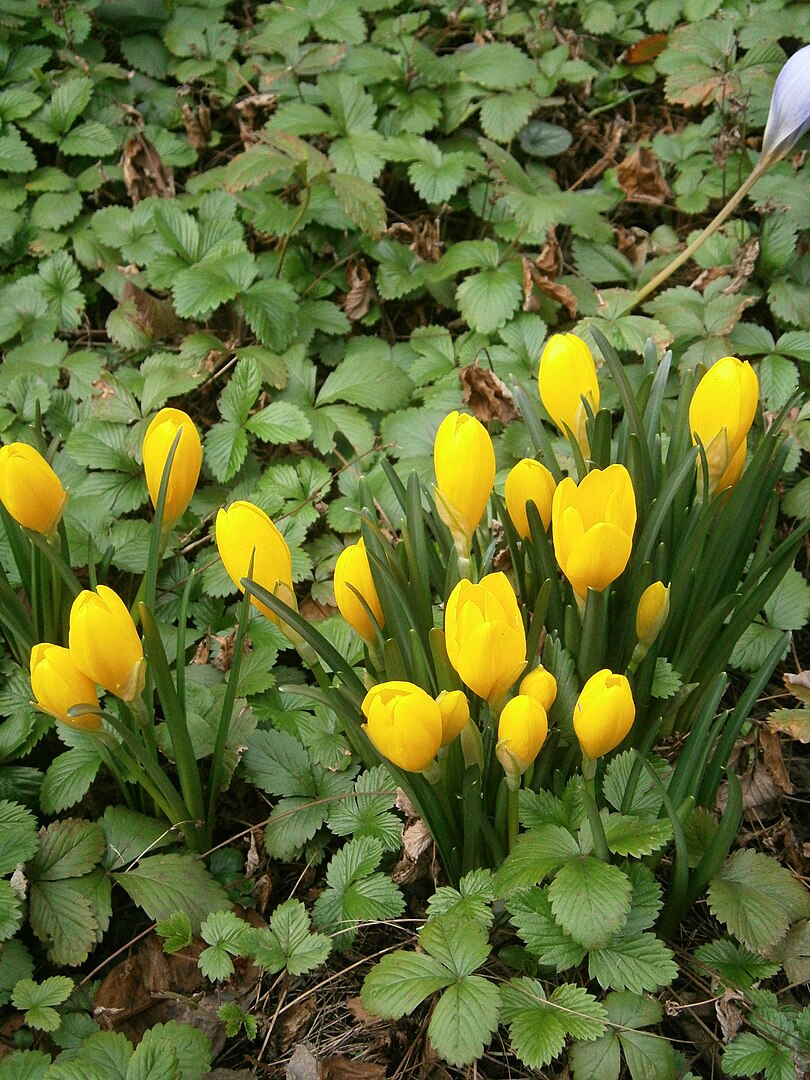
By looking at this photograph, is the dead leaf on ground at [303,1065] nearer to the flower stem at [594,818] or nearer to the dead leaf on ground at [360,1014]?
the dead leaf on ground at [360,1014]

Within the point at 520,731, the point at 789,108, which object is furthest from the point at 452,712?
the point at 789,108

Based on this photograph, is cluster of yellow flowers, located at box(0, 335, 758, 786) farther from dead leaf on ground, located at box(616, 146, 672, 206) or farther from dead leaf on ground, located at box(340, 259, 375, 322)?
dead leaf on ground, located at box(616, 146, 672, 206)

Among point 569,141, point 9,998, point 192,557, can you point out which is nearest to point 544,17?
point 569,141

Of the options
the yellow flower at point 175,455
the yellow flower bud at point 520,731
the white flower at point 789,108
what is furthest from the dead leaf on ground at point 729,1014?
the white flower at point 789,108

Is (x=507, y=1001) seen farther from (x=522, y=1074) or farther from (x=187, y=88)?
(x=187, y=88)

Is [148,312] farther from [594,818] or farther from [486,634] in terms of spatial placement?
[594,818]

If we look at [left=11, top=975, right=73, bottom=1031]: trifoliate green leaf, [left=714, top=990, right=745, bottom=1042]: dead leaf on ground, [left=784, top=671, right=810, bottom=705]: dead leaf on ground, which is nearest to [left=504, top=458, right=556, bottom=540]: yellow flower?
[left=784, top=671, right=810, bottom=705]: dead leaf on ground
